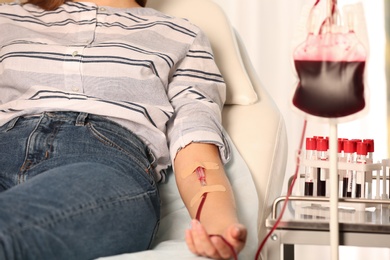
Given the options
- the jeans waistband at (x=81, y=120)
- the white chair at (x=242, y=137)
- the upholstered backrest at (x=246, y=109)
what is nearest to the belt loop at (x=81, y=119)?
the jeans waistband at (x=81, y=120)

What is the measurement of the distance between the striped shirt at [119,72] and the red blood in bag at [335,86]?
528 mm

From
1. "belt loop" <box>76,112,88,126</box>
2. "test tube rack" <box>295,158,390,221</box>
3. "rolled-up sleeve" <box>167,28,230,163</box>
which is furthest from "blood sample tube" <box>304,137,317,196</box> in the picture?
"belt loop" <box>76,112,88,126</box>

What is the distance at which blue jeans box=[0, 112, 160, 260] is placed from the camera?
40.4 inches

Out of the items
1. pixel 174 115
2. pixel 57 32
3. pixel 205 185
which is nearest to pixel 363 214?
pixel 205 185

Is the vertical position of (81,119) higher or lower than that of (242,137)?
higher

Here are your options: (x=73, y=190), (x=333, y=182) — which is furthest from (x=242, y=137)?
Result: (x=333, y=182)

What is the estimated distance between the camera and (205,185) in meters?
1.35

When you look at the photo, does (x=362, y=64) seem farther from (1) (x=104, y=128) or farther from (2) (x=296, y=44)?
(1) (x=104, y=128)

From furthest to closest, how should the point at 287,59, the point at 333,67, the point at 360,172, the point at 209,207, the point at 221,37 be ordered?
1. the point at 287,59
2. the point at 221,37
3. the point at 360,172
4. the point at 209,207
5. the point at 333,67

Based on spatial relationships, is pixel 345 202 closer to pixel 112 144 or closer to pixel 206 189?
pixel 206 189

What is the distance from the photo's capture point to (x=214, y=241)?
3.55 feet

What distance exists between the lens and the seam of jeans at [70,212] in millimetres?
1003

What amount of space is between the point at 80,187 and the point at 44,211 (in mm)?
93

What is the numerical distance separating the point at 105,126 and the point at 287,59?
1547mm
